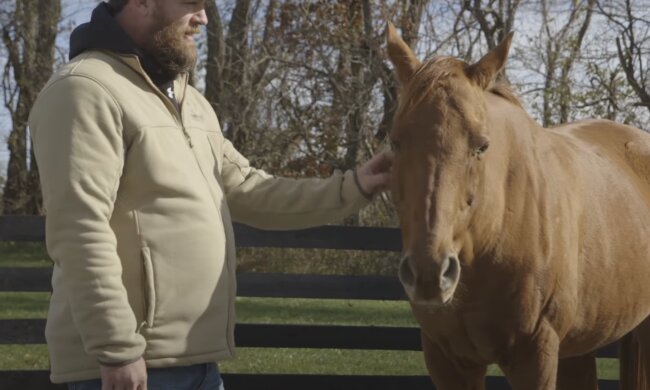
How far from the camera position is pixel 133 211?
2797 mm

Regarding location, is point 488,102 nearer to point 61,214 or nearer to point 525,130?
point 525,130

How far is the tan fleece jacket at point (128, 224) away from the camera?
104 inches

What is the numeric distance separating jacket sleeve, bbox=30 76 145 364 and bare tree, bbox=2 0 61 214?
17187 mm

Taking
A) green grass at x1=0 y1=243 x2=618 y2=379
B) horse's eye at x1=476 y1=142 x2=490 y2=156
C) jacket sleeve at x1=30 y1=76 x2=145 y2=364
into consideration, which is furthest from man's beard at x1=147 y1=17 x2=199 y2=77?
green grass at x1=0 y1=243 x2=618 y2=379

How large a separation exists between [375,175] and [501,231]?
50cm

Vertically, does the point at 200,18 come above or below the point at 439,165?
above

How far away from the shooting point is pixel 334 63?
1614cm

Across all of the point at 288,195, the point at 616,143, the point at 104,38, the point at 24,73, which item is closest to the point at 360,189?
the point at 288,195

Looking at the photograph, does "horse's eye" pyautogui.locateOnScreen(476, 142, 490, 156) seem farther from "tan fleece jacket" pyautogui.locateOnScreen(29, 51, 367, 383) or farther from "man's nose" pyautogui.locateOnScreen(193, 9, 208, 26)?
"man's nose" pyautogui.locateOnScreen(193, 9, 208, 26)

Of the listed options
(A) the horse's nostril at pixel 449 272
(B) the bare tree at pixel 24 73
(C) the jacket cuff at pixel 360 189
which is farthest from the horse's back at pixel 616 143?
(B) the bare tree at pixel 24 73

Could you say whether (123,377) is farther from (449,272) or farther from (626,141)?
(626,141)

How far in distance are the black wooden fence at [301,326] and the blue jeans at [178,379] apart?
8.74 feet

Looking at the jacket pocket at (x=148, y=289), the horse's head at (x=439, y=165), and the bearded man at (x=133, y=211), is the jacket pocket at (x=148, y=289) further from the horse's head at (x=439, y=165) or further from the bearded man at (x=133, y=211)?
the horse's head at (x=439, y=165)

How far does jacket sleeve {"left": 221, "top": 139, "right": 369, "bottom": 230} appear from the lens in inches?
141
